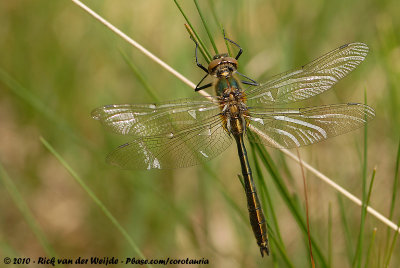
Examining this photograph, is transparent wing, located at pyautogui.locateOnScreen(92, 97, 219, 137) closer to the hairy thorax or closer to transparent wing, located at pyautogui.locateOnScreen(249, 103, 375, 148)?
the hairy thorax

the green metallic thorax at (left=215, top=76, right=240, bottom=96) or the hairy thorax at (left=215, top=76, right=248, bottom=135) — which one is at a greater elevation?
the green metallic thorax at (left=215, top=76, right=240, bottom=96)

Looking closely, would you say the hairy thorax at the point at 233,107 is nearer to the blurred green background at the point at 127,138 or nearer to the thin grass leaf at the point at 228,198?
the thin grass leaf at the point at 228,198

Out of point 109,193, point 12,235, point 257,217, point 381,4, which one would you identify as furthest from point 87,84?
point 381,4

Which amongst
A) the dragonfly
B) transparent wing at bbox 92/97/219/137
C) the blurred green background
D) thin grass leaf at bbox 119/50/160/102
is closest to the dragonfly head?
the dragonfly

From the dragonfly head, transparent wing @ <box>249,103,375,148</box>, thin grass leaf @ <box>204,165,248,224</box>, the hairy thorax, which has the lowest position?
thin grass leaf @ <box>204,165,248,224</box>

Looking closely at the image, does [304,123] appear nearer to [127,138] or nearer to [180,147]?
[180,147]

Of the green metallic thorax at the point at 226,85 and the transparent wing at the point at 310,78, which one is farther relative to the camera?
the green metallic thorax at the point at 226,85

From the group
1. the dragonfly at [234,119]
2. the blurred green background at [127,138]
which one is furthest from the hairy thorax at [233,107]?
the blurred green background at [127,138]
